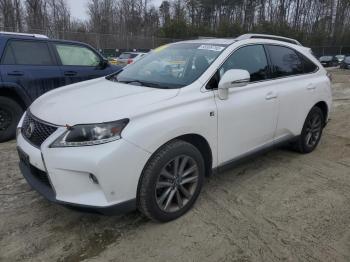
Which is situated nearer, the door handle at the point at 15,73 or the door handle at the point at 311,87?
the door handle at the point at 311,87

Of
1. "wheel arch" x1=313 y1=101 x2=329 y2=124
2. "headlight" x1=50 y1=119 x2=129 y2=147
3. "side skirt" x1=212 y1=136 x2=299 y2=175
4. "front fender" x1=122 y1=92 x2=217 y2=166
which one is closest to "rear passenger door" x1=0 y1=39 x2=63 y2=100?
"headlight" x1=50 y1=119 x2=129 y2=147

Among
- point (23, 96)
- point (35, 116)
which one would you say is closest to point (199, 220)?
point (35, 116)

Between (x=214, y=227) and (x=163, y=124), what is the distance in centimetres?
108

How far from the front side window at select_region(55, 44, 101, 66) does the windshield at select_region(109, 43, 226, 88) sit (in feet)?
8.83

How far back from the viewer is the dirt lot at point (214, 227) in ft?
8.98

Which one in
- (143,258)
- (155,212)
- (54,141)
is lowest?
(143,258)

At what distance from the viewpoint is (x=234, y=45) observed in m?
3.71

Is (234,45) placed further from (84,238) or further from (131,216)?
(84,238)

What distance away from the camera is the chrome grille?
111 inches

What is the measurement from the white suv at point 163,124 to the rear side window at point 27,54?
2.53 metres

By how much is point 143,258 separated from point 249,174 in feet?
6.75

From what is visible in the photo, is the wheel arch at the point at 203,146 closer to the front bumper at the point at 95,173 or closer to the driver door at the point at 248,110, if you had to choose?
the driver door at the point at 248,110

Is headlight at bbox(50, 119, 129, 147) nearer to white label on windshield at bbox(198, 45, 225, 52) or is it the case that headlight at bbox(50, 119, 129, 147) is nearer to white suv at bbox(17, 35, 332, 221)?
white suv at bbox(17, 35, 332, 221)

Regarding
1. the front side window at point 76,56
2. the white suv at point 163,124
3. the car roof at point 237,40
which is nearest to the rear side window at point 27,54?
the front side window at point 76,56
